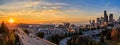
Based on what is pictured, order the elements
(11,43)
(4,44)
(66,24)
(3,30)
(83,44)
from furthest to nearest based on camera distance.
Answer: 1. (66,24)
2. (3,30)
3. (83,44)
4. (11,43)
5. (4,44)

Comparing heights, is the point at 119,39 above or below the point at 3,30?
below

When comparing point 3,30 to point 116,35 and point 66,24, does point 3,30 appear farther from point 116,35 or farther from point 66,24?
point 66,24

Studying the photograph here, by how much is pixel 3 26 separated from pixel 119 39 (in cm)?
3343

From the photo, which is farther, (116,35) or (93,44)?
(116,35)

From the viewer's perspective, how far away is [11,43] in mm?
37250

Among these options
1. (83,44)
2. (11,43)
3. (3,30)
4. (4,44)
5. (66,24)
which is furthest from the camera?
(66,24)

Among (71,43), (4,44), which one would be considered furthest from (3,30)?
(4,44)

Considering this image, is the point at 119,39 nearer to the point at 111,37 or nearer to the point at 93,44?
the point at 111,37

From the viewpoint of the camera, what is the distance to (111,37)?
73.9m

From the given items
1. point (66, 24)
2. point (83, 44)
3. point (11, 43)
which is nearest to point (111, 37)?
point (83, 44)

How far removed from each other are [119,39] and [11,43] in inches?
1620

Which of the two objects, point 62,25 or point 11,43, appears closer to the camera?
point 11,43

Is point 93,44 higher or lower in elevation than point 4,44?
lower

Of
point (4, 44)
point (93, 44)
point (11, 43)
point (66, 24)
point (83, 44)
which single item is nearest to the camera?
point (4, 44)
